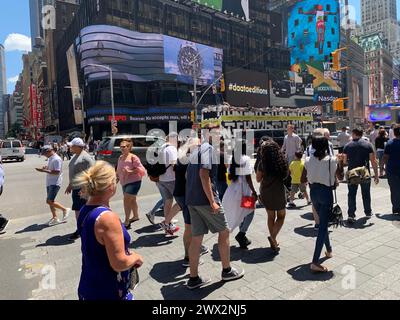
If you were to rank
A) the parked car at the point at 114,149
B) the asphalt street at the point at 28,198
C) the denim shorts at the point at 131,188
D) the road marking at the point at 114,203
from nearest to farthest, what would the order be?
the denim shorts at the point at 131,188, the road marking at the point at 114,203, the asphalt street at the point at 28,198, the parked car at the point at 114,149

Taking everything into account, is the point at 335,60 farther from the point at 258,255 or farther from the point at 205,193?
the point at 205,193

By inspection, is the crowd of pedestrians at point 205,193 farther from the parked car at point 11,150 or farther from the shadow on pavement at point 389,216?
the parked car at point 11,150

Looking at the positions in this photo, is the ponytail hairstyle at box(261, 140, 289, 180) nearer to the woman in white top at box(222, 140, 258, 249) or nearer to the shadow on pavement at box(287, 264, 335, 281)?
the woman in white top at box(222, 140, 258, 249)

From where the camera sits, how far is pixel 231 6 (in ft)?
209

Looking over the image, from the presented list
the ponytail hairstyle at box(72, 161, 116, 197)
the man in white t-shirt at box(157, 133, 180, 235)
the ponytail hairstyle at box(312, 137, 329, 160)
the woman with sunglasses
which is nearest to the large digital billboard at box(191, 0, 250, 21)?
the woman with sunglasses

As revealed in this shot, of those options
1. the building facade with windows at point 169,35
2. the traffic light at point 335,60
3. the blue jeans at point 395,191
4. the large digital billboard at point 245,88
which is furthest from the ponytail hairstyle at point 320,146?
the large digital billboard at point 245,88

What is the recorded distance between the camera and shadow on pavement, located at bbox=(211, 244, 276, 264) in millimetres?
4821

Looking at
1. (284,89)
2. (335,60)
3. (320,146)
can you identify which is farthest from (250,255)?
(284,89)

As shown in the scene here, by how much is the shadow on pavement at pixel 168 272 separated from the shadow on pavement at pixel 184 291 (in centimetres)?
18

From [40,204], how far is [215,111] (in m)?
13.7

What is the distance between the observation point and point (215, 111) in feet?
70.1

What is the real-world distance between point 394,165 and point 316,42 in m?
83.2

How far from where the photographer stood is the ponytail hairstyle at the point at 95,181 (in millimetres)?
2301

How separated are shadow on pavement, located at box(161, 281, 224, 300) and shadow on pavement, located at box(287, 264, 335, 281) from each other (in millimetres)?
956
